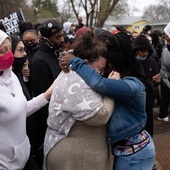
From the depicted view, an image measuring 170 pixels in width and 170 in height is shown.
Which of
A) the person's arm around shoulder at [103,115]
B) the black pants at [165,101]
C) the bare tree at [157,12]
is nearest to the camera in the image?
the person's arm around shoulder at [103,115]

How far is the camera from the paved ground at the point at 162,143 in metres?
4.04

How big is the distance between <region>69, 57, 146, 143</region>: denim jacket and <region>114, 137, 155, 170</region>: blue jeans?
0.17m

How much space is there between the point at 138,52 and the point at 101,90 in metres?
2.28

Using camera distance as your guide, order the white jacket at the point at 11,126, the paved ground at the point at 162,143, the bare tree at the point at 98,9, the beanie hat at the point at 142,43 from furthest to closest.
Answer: the bare tree at the point at 98,9
the paved ground at the point at 162,143
the beanie hat at the point at 142,43
the white jacket at the point at 11,126

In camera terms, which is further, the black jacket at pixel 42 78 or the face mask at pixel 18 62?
the black jacket at pixel 42 78

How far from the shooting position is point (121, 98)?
1.86 meters

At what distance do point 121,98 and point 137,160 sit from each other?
0.50 m

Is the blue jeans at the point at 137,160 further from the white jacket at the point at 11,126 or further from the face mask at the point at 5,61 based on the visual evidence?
the face mask at the point at 5,61

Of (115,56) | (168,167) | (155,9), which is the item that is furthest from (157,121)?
(155,9)

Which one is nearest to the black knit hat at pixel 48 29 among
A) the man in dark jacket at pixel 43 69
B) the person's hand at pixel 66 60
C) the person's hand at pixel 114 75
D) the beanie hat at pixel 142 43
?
the man in dark jacket at pixel 43 69

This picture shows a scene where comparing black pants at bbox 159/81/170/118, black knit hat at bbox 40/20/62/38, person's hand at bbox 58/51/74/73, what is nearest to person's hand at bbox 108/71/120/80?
person's hand at bbox 58/51/74/73

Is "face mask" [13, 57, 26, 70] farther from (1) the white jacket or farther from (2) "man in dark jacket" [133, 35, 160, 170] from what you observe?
(2) "man in dark jacket" [133, 35, 160, 170]

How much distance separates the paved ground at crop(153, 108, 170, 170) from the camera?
4039 mm

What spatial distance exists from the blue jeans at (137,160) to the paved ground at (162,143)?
6.37ft
